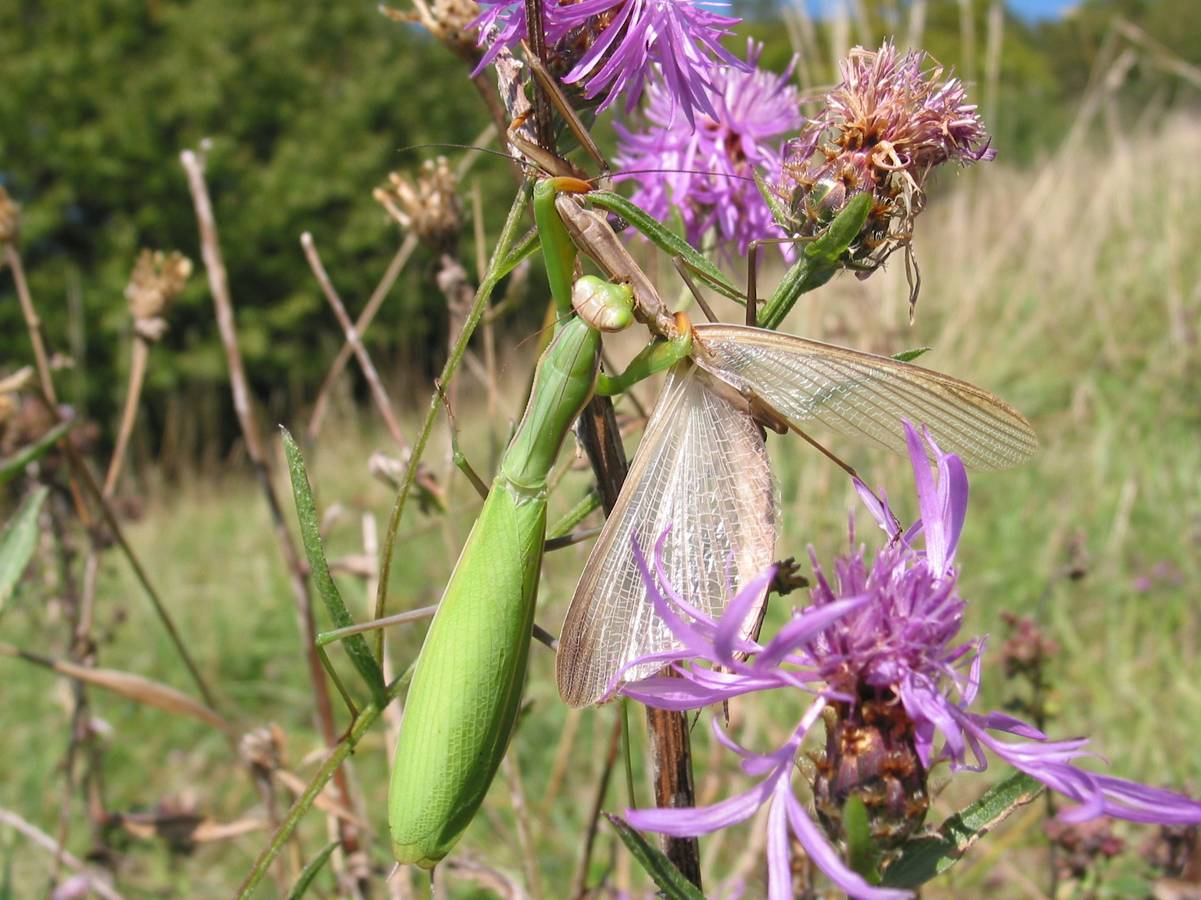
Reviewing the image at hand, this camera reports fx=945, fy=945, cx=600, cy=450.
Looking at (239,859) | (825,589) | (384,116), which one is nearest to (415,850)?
(825,589)

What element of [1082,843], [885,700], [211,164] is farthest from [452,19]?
[211,164]

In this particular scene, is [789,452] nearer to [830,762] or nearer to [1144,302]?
[1144,302]

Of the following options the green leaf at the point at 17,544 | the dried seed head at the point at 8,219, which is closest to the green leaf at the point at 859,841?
the green leaf at the point at 17,544

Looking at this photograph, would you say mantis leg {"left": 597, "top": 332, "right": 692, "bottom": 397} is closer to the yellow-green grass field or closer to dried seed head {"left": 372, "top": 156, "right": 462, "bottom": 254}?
the yellow-green grass field

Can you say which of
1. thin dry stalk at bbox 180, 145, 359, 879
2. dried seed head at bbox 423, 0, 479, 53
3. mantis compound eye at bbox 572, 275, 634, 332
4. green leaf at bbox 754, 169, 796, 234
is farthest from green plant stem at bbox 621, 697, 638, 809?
dried seed head at bbox 423, 0, 479, 53

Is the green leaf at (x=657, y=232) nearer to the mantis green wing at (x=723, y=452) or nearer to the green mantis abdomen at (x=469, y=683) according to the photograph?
the mantis green wing at (x=723, y=452)

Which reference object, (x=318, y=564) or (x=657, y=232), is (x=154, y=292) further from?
(x=657, y=232)
